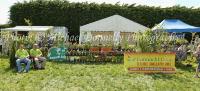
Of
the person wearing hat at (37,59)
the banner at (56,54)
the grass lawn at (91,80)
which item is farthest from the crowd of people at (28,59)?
the banner at (56,54)

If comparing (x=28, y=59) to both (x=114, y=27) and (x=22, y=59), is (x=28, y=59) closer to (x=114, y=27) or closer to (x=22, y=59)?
(x=22, y=59)

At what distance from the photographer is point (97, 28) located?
29141 mm

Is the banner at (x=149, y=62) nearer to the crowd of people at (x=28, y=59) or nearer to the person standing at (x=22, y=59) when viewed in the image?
the crowd of people at (x=28, y=59)

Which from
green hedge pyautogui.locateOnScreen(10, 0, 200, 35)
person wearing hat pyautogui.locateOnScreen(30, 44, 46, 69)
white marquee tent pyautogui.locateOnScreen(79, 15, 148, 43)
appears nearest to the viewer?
person wearing hat pyautogui.locateOnScreen(30, 44, 46, 69)

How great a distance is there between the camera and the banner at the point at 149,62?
18.2 m

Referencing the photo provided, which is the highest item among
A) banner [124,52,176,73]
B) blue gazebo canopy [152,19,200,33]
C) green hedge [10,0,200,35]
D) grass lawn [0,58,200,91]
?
green hedge [10,0,200,35]

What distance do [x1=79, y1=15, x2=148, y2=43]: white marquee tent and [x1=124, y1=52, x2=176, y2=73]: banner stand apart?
29.4 feet

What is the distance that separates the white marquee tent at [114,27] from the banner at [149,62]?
352 inches

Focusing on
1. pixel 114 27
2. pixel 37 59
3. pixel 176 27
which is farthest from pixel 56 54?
pixel 176 27

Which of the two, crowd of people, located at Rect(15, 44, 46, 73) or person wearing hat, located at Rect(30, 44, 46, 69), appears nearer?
crowd of people, located at Rect(15, 44, 46, 73)

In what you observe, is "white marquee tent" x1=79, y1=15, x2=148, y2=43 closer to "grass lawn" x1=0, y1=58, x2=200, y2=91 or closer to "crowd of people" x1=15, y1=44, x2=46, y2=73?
"crowd of people" x1=15, y1=44, x2=46, y2=73

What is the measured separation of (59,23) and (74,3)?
2057mm

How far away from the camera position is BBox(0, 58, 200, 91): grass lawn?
14586 millimetres

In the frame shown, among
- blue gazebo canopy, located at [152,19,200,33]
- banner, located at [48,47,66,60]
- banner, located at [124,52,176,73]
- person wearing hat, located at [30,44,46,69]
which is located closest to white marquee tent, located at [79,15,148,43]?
blue gazebo canopy, located at [152,19,200,33]
